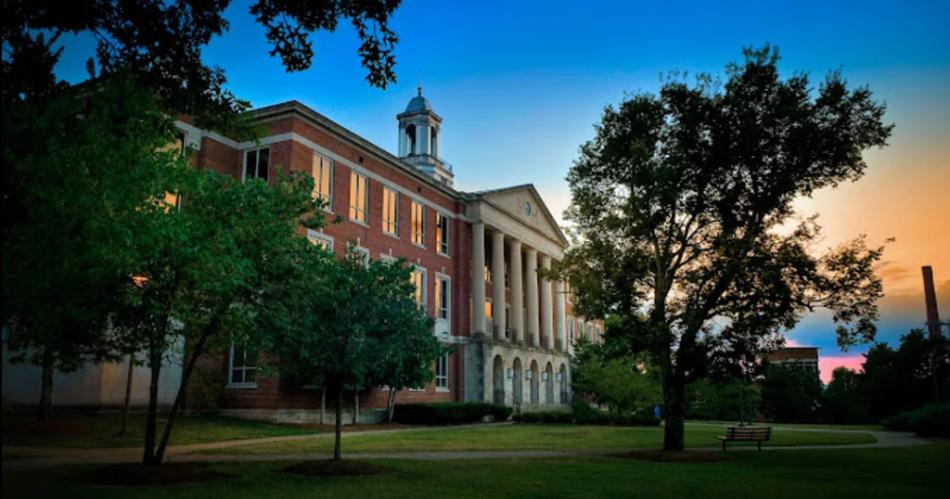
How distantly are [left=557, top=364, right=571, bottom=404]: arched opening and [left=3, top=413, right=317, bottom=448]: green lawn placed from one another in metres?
33.0

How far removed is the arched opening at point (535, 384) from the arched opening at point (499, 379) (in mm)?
5862

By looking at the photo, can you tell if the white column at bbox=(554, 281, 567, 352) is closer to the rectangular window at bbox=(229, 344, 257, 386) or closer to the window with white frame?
the window with white frame

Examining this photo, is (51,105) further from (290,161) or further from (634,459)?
(290,161)

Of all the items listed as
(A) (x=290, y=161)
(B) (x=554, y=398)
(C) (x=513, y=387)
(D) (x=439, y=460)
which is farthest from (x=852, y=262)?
(B) (x=554, y=398)

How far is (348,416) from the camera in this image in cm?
3328

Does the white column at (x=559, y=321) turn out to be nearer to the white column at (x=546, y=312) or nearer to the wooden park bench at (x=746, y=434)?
the white column at (x=546, y=312)

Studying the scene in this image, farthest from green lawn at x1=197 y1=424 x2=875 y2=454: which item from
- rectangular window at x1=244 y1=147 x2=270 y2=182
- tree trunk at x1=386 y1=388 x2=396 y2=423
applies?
rectangular window at x1=244 y1=147 x2=270 y2=182

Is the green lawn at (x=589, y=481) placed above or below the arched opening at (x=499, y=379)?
below

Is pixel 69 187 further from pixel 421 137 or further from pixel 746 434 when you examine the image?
pixel 421 137

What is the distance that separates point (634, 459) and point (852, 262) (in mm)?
8661

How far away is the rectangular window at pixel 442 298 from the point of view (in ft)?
140

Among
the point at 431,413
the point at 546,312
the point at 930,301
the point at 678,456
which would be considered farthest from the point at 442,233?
the point at 930,301

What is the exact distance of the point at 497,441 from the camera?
81.5 feet

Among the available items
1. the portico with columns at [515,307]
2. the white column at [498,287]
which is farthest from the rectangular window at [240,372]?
the white column at [498,287]
